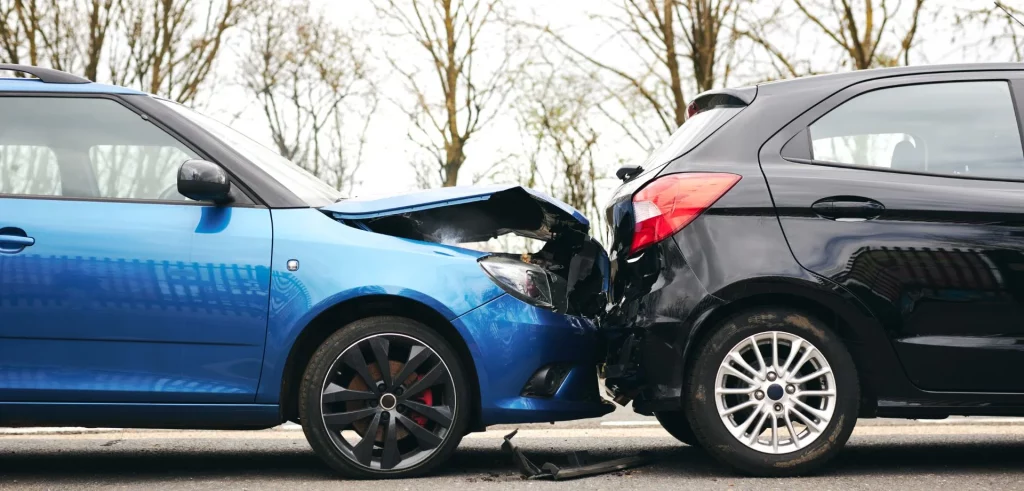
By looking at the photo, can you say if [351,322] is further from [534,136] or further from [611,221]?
[534,136]

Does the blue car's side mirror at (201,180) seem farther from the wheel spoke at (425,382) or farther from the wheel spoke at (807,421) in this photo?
the wheel spoke at (807,421)

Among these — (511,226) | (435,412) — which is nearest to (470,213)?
(511,226)

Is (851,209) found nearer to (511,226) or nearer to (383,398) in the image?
(511,226)

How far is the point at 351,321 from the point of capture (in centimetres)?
453

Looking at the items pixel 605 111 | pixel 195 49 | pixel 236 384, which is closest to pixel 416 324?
pixel 236 384

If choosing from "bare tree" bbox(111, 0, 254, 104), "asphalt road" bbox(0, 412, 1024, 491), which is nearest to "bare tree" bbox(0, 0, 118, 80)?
"bare tree" bbox(111, 0, 254, 104)

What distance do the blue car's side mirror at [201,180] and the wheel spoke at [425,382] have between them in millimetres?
1092

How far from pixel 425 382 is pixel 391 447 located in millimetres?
298

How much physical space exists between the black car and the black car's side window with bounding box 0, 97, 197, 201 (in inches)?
81.9

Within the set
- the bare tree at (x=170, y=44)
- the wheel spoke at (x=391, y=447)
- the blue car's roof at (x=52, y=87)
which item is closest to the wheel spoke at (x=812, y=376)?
the wheel spoke at (x=391, y=447)

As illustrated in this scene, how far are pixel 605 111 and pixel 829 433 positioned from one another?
17488 mm

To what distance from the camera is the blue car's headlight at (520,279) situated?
451 cm

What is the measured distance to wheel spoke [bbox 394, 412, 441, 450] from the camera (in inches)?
172

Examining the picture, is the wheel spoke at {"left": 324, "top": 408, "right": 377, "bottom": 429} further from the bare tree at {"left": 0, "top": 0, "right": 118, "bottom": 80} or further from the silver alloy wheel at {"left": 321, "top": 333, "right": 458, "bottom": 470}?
the bare tree at {"left": 0, "top": 0, "right": 118, "bottom": 80}
